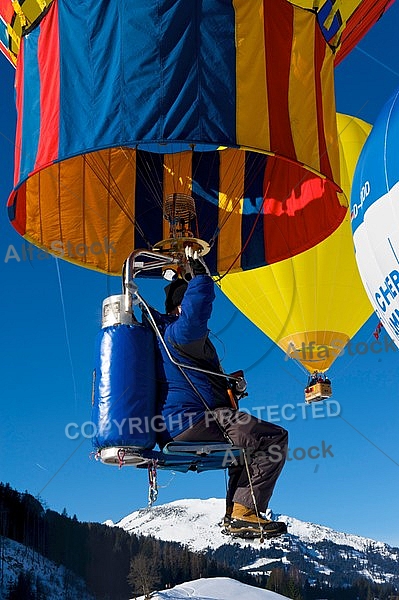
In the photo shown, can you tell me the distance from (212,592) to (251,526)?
5302cm

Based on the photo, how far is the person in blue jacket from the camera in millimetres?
4801

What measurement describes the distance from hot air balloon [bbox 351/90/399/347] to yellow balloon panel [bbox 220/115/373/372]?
483cm

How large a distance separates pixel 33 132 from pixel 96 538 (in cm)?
6465

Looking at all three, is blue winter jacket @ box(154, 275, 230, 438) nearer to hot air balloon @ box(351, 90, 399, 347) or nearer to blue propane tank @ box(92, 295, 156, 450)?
blue propane tank @ box(92, 295, 156, 450)

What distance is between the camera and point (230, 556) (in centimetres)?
10919

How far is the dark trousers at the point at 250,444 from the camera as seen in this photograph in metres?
4.83

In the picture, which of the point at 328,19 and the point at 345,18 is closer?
the point at 328,19

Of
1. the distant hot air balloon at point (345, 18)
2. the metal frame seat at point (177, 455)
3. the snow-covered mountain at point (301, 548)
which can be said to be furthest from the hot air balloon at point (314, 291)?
the snow-covered mountain at point (301, 548)

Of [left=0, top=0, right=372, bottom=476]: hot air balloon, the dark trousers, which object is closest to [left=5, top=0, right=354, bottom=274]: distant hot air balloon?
[left=0, top=0, right=372, bottom=476]: hot air balloon

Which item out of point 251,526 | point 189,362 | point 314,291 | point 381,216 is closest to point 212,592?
point 314,291

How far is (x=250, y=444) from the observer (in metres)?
4.86

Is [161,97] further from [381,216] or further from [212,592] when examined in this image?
[212,592]

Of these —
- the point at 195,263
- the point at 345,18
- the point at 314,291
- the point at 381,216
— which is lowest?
the point at 195,263

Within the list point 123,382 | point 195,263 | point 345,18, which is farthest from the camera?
point 345,18
